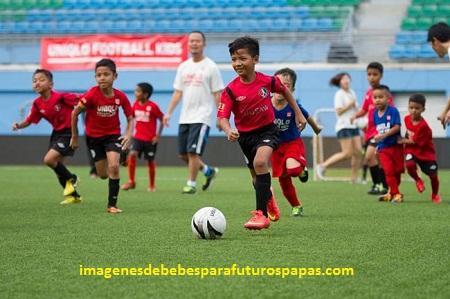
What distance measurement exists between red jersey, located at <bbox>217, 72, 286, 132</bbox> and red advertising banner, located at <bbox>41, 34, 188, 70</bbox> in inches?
674

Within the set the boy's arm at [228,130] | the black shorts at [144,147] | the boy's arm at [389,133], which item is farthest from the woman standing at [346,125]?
the boy's arm at [228,130]

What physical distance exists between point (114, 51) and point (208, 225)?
1920 cm

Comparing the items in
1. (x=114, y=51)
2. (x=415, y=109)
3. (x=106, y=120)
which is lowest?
(x=106, y=120)

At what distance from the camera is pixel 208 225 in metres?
6.62

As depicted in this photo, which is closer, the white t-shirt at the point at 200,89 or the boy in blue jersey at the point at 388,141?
the boy in blue jersey at the point at 388,141

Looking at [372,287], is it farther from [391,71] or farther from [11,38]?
[11,38]

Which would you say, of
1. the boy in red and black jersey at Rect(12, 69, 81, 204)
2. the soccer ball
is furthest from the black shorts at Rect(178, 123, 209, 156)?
the soccer ball

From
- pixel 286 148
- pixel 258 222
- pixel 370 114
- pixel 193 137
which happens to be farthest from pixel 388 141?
pixel 258 222

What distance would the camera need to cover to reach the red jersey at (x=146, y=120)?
47.7 feet

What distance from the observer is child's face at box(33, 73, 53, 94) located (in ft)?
35.6

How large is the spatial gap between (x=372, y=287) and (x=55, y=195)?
8420 millimetres

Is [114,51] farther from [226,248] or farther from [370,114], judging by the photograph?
[226,248]

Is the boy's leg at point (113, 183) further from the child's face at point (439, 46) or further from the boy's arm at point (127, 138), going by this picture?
the child's face at point (439, 46)

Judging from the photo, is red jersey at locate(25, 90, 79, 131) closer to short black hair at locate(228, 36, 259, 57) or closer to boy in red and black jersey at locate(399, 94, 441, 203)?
short black hair at locate(228, 36, 259, 57)
